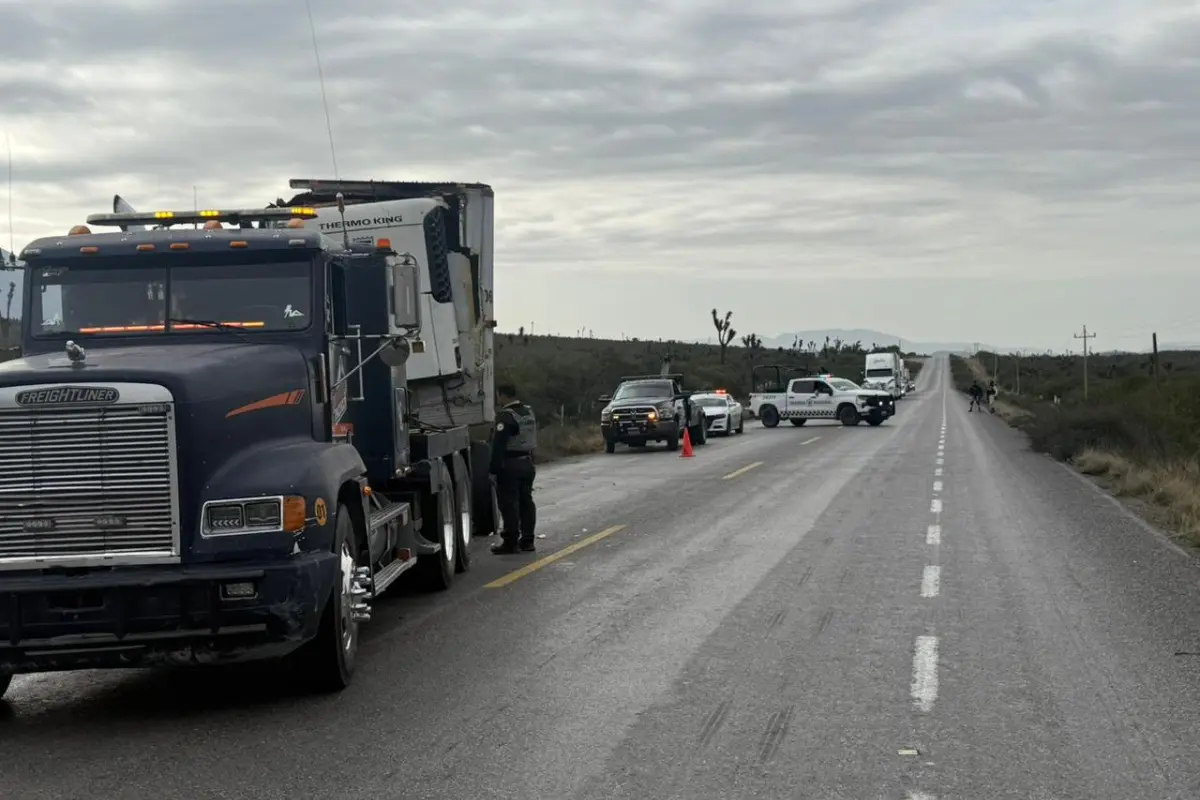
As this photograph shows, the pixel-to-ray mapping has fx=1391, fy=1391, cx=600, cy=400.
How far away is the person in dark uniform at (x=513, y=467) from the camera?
1404cm

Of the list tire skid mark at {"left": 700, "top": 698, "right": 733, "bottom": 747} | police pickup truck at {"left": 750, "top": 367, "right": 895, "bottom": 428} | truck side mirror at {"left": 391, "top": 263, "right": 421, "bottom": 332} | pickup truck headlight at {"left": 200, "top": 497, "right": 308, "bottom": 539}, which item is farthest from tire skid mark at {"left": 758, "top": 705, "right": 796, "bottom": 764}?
police pickup truck at {"left": 750, "top": 367, "right": 895, "bottom": 428}

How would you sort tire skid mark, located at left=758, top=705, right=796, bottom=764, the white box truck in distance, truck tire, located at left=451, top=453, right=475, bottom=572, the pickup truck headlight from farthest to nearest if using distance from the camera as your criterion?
the white box truck in distance < truck tire, located at left=451, top=453, right=475, bottom=572 < the pickup truck headlight < tire skid mark, located at left=758, top=705, right=796, bottom=764

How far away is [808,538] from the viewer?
15.5 metres

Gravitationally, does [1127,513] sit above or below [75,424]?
below

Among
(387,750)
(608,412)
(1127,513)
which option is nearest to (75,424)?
(387,750)

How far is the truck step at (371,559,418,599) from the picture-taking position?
9.36 m

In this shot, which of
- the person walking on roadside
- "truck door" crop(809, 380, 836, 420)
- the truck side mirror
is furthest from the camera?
the person walking on roadside

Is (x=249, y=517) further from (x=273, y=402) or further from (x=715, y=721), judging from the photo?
(x=715, y=721)

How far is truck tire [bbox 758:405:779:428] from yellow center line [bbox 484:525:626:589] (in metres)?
37.4

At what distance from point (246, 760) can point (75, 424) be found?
1982mm

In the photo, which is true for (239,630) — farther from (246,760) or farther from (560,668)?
(560,668)

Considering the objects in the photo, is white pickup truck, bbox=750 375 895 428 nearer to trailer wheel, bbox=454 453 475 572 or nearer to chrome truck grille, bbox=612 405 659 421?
chrome truck grille, bbox=612 405 659 421

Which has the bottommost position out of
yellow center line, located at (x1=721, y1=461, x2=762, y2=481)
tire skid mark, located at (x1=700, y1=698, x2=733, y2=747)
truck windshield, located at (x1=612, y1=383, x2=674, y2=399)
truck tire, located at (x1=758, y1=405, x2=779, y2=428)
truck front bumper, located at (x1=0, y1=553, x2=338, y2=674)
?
yellow center line, located at (x1=721, y1=461, x2=762, y2=481)

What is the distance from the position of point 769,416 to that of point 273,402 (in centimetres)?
4686
